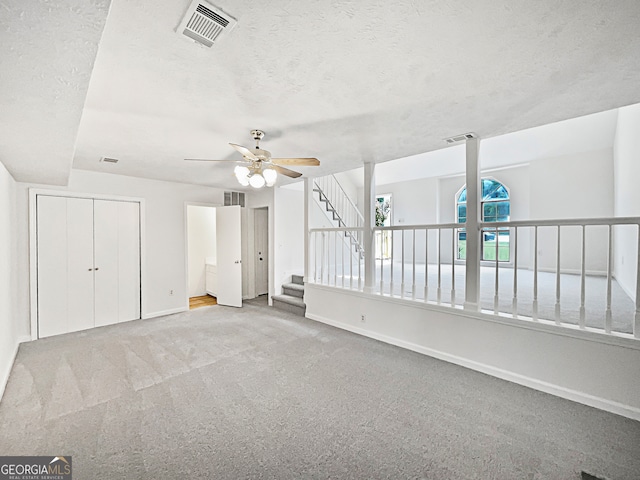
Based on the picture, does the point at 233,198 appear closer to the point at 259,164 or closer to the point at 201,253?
the point at 201,253

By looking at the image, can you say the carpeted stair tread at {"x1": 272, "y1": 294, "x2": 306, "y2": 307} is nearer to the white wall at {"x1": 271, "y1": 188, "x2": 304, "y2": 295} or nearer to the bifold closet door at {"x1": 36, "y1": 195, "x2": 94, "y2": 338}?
the white wall at {"x1": 271, "y1": 188, "x2": 304, "y2": 295}

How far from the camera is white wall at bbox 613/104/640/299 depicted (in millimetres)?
4016

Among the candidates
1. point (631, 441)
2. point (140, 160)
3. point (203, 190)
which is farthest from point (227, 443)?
point (203, 190)

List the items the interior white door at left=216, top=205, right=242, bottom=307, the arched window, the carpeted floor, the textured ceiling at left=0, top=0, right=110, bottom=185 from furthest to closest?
1. the arched window
2. the interior white door at left=216, top=205, right=242, bottom=307
3. the carpeted floor
4. the textured ceiling at left=0, top=0, right=110, bottom=185

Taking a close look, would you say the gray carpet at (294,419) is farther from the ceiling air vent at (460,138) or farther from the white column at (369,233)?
the ceiling air vent at (460,138)

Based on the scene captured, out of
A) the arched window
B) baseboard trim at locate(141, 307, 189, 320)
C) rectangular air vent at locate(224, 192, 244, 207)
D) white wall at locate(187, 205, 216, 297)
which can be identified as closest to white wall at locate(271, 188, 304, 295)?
rectangular air vent at locate(224, 192, 244, 207)

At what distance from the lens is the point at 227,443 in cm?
188

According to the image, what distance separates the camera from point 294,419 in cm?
213

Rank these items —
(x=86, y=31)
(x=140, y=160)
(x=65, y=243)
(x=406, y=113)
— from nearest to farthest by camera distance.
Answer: (x=86, y=31)
(x=406, y=113)
(x=140, y=160)
(x=65, y=243)

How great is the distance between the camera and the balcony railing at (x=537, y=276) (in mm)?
2564

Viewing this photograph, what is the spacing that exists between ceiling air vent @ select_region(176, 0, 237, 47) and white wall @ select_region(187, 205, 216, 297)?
560 centimetres

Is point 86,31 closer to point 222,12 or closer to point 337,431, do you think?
point 222,12

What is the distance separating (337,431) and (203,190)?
16.1 ft

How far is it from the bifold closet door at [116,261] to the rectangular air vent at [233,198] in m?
1.69
